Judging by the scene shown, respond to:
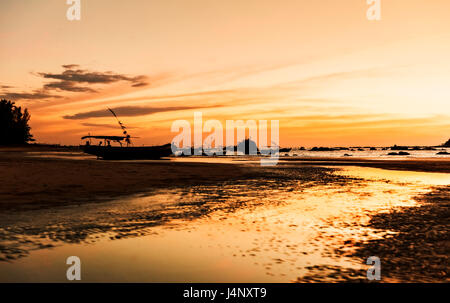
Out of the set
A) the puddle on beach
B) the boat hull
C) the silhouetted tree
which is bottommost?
the puddle on beach

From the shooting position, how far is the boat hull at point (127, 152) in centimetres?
5569

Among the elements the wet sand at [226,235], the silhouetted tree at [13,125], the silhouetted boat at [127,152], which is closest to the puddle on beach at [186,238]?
the wet sand at [226,235]

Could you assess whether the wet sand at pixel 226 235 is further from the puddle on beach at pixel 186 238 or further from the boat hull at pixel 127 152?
the boat hull at pixel 127 152

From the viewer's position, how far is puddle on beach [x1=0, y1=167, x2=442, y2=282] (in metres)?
6.35

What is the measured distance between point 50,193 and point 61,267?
34.6 ft

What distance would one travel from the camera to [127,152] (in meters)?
56.5

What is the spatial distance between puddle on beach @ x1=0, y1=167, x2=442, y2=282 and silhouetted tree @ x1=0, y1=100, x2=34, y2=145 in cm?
9683

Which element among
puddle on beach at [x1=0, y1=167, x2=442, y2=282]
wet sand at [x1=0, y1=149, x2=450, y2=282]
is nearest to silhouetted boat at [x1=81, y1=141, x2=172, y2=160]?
wet sand at [x1=0, y1=149, x2=450, y2=282]

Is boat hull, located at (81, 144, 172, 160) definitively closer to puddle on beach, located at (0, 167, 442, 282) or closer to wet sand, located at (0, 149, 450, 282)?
wet sand, located at (0, 149, 450, 282)

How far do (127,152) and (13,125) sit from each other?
2374 inches

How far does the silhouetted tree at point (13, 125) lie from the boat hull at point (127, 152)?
154 ft

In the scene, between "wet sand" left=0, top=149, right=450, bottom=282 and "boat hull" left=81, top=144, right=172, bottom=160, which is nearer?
"wet sand" left=0, top=149, right=450, bottom=282

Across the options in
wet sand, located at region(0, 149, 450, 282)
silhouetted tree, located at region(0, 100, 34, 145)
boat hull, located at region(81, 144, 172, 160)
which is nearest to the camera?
wet sand, located at region(0, 149, 450, 282)
